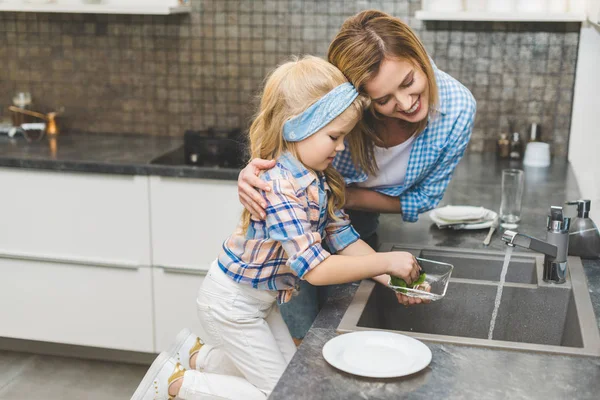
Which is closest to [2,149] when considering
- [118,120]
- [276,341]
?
[118,120]

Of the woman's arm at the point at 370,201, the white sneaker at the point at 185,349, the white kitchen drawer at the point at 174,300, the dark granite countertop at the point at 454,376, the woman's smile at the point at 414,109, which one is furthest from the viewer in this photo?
the white kitchen drawer at the point at 174,300

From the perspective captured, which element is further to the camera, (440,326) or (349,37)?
(440,326)

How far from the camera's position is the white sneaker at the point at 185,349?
2.04 metres

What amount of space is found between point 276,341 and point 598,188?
3.45ft

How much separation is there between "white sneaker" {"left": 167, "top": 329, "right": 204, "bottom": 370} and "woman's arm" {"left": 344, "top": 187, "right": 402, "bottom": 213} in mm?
567

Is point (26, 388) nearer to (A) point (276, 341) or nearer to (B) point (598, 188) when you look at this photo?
(A) point (276, 341)

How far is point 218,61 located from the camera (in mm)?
3391

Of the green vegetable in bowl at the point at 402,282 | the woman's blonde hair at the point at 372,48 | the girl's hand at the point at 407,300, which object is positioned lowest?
the girl's hand at the point at 407,300

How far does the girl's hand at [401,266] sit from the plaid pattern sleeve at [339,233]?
0.20m

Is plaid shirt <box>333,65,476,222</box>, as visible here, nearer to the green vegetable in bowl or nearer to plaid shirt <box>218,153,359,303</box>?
plaid shirt <box>218,153,359,303</box>

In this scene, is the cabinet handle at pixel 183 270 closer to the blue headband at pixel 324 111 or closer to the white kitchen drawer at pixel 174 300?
the white kitchen drawer at pixel 174 300

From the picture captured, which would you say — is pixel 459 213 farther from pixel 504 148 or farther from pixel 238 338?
pixel 504 148

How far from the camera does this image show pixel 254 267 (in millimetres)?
1739

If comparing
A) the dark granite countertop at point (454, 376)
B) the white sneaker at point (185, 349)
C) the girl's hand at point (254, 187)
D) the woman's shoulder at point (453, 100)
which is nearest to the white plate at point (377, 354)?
the dark granite countertop at point (454, 376)
